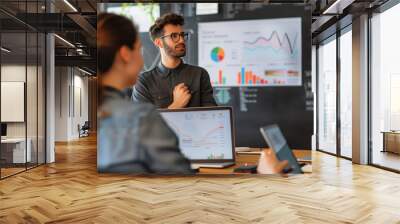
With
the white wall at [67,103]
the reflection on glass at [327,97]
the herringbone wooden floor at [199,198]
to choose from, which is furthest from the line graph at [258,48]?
the white wall at [67,103]

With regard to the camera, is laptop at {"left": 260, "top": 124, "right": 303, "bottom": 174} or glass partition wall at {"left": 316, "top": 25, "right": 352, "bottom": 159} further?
glass partition wall at {"left": 316, "top": 25, "right": 352, "bottom": 159}

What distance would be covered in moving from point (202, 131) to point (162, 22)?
932 mm

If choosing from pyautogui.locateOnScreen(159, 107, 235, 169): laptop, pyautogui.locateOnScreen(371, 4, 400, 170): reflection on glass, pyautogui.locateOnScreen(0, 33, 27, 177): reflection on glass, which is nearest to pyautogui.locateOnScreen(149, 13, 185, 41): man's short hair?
pyautogui.locateOnScreen(159, 107, 235, 169): laptop

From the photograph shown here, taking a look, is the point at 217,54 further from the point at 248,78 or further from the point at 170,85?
the point at 170,85

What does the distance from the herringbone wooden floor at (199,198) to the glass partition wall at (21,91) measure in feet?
1.76

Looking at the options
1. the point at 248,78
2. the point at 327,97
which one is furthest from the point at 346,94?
the point at 248,78

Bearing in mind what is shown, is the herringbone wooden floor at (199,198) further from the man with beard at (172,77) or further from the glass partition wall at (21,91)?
the man with beard at (172,77)

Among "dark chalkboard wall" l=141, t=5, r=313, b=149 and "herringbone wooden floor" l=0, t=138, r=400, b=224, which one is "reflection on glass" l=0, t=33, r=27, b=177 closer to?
"herringbone wooden floor" l=0, t=138, r=400, b=224

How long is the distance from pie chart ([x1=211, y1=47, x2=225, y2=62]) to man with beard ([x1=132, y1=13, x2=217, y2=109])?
13 cm

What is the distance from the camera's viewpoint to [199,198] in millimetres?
4848

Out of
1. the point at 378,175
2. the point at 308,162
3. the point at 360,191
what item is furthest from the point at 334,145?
the point at 308,162

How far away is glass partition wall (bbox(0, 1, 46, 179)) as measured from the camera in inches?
253

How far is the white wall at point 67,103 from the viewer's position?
50.6 feet

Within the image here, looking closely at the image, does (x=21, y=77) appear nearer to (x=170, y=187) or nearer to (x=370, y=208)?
(x=170, y=187)
